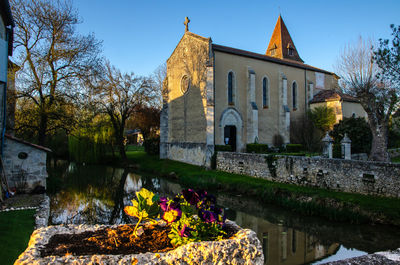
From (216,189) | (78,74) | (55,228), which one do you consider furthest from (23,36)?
(55,228)

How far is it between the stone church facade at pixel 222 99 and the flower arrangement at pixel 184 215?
17.1 m

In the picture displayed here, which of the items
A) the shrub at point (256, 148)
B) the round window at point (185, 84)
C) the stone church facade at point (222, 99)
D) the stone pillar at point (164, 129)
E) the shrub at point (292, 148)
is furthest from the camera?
the stone pillar at point (164, 129)

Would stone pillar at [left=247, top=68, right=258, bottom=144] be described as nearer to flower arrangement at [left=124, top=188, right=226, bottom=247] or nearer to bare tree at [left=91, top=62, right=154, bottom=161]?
bare tree at [left=91, top=62, right=154, bottom=161]

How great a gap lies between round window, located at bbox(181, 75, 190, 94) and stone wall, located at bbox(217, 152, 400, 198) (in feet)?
31.1

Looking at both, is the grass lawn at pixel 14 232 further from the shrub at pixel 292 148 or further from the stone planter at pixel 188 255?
the shrub at pixel 292 148

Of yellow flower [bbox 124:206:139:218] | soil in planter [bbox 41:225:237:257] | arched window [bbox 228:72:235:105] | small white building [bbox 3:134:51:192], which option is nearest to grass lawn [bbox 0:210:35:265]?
soil in planter [bbox 41:225:237:257]

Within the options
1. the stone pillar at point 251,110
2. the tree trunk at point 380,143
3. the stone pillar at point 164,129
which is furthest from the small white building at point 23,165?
the tree trunk at point 380,143

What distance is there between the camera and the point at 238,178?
16.5m

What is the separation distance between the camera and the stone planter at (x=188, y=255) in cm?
230

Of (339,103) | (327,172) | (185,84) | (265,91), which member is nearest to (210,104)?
(185,84)

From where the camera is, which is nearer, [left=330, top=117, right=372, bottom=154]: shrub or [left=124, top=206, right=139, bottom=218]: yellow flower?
[left=124, top=206, right=139, bottom=218]: yellow flower

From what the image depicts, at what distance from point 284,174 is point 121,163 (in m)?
17.9

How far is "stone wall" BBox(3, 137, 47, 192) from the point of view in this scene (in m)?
11.7

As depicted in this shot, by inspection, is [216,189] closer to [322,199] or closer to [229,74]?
[322,199]
